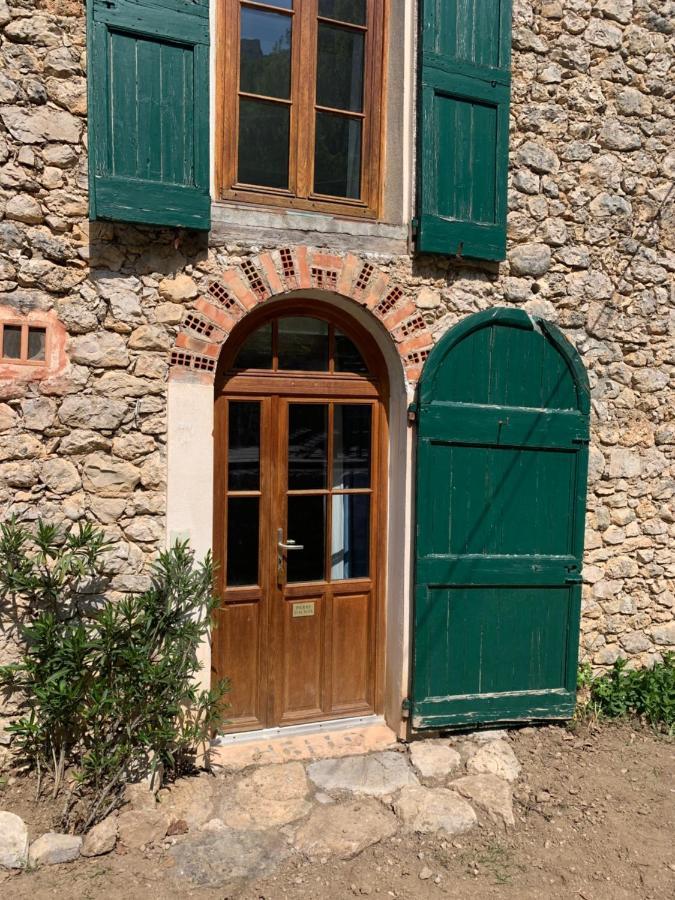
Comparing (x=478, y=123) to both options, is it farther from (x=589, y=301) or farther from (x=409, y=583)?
(x=409, y=583)

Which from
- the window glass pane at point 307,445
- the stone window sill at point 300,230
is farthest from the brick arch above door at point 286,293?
the window glass pane at point 307,445

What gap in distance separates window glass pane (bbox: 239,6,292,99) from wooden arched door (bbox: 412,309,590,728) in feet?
5.67

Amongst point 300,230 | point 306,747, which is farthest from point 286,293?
point 306,747

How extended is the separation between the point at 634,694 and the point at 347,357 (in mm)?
2922

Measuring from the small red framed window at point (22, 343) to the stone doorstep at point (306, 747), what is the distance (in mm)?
2327

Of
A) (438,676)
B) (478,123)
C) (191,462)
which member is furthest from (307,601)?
(478,123)

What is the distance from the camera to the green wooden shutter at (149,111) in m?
3.29

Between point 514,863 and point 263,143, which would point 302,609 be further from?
point 263,143

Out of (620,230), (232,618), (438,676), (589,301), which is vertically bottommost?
(438,676)

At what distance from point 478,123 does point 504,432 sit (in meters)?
1.84

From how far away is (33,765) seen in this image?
132 inches

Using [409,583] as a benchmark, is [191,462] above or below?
above

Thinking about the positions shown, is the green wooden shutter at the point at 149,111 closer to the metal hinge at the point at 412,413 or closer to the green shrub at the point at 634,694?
the metal hinge at the point at 412,413

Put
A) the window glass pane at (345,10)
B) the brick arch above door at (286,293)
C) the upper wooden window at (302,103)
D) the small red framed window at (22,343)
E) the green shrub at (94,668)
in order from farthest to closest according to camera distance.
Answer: the window glass pane at (345,10)
the upper wooden window at (302,103)
the brick arch above door at (286,293)
the small red framed window at (22,343)
the green shrub at (94,668)
